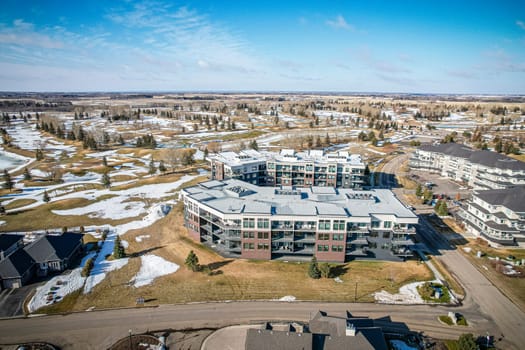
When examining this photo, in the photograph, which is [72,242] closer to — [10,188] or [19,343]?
[19,343]

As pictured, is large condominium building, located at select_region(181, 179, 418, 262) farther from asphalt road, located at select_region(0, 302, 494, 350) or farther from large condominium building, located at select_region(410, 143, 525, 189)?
large condominium building, located at select_region(410, 143, 525, 189)

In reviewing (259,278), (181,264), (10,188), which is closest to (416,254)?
(259,278)

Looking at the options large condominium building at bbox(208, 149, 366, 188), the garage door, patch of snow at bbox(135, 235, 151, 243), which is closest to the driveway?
the garage door

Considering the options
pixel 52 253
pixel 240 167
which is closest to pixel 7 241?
pixel 52 253

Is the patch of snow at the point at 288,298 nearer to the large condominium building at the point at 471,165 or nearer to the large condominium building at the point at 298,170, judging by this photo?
the large condominium building at the point at 298,170

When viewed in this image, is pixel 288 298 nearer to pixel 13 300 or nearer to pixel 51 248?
pixel 13 300

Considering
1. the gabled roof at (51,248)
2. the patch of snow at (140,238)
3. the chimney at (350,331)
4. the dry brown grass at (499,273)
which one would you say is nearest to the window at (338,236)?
the chimney at (350,331)
